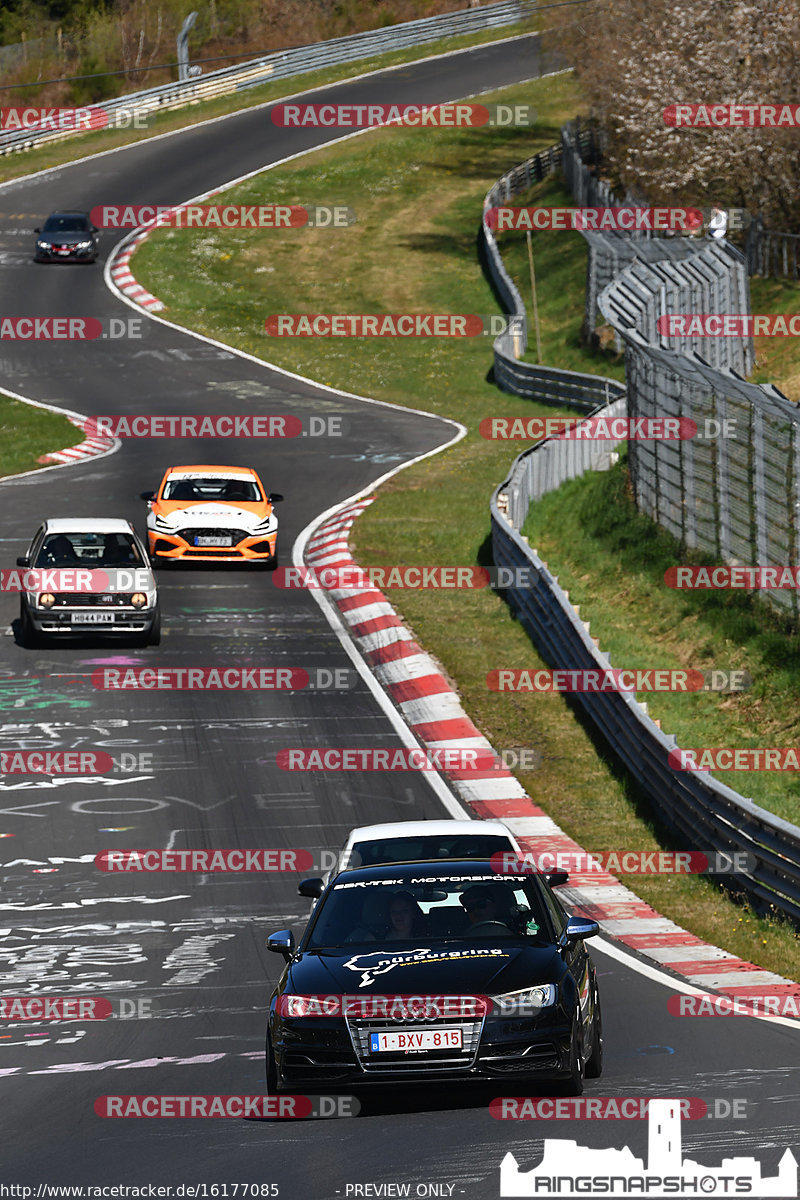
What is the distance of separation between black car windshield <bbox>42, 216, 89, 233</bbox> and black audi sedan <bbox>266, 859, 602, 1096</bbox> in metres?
49.7

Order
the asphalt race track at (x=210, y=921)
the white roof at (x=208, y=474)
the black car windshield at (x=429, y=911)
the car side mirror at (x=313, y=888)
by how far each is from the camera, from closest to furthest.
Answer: the asphalt race track at (x=210, y=921)
the black car windshield at (x=429, y=911)
the car side mirror at (x=313, y=888)
the white roof at (x=208, y=474)

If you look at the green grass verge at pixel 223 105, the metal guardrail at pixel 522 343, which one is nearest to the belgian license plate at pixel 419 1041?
the metal guardrail at pixel 522 343

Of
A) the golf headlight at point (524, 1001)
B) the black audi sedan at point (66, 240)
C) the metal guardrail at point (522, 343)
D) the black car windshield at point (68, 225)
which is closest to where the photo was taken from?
the golf headlight at point (524, 1001)

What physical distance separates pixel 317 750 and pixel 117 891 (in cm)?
454

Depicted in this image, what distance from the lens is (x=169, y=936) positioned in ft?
46.5

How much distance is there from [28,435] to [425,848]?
29725 mm

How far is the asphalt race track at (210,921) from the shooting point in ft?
27.9

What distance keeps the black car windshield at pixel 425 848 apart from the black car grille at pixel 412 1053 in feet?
8.44

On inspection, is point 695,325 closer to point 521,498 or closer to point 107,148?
point 521,498

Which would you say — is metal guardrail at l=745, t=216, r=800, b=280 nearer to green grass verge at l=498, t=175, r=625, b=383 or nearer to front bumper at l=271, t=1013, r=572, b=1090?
green grass verge at l=498, t=175, r=625, b=383

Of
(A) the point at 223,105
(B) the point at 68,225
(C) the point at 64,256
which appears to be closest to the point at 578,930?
(C) the point at 64,256

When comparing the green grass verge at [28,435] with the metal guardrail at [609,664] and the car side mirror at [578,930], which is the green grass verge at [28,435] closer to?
the metal guardrail at [609,664]

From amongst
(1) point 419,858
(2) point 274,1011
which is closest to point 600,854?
(1) point 419,858

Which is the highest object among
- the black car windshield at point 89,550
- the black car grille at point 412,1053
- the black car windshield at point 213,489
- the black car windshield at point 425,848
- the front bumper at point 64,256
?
the black car grille at point 412,1053
